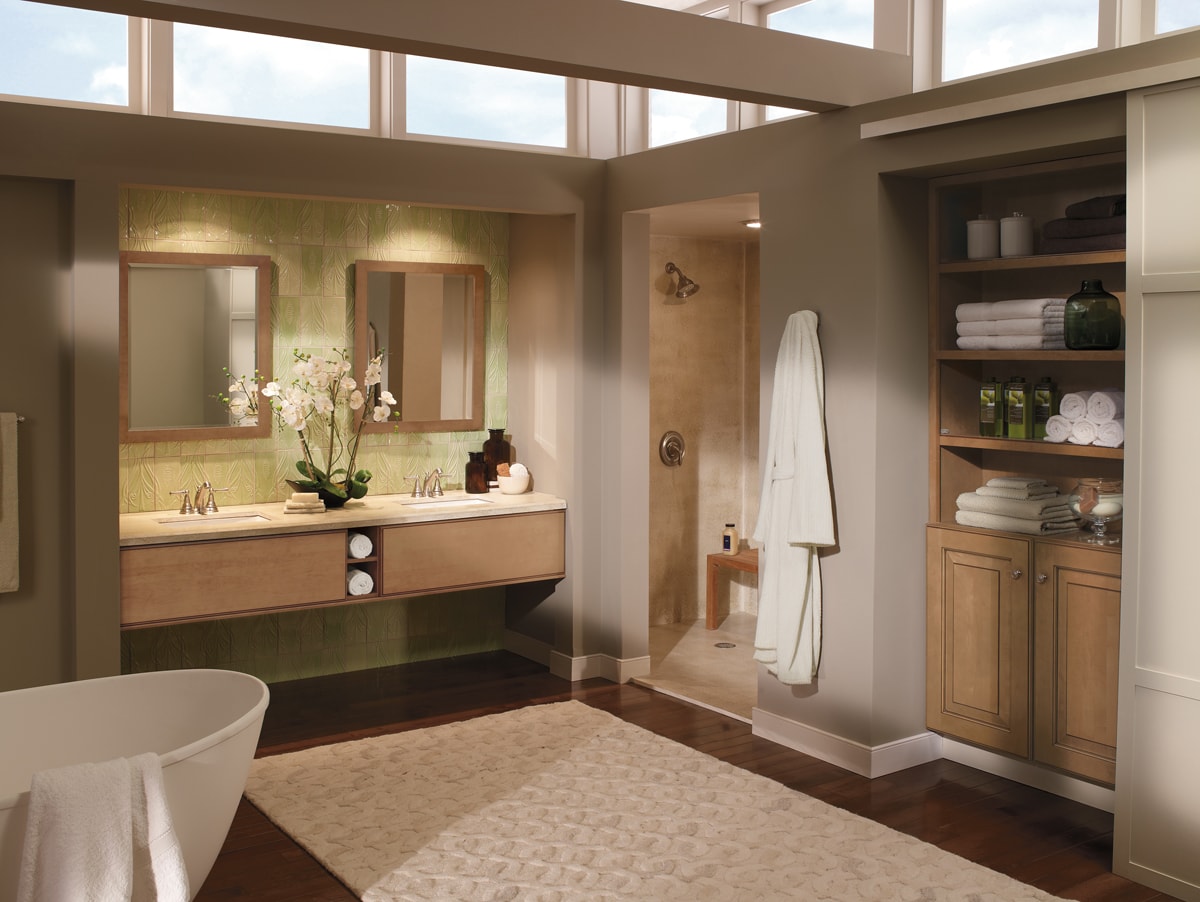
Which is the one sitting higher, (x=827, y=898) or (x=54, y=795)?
(x=54, y=795)

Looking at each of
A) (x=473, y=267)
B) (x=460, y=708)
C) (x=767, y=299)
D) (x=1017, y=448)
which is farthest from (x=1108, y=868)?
(x=473, y=267)

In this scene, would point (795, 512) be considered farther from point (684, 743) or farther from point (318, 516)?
point (318, 516)

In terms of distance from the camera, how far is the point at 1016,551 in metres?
4.21

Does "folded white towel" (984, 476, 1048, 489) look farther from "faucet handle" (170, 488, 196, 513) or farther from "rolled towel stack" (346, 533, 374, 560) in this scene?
"faucet handle" (170, 488, 196, 513)

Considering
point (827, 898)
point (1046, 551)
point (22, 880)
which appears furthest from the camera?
point (1046, 551)

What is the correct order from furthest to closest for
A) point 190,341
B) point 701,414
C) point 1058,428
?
point 701,414 → point 190,341 → point 1058,428

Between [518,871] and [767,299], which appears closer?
[518,871]

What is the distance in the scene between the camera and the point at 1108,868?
3588mm

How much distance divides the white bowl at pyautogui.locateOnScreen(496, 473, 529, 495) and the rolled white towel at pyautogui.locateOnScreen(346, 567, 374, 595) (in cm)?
94

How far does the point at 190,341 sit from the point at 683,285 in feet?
8.99

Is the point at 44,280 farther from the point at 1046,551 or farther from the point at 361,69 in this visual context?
the point at 1046,551

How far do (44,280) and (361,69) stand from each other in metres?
1.73

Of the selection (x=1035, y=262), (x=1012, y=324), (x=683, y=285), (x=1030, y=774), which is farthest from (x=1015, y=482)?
(x=683, y=285)

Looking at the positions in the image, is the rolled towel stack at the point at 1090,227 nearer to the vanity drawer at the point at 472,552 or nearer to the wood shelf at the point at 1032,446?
the wood shelf at the point at 1032,446
